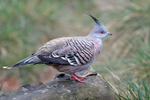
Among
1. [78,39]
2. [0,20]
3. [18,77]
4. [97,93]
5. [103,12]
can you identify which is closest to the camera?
[97,93]

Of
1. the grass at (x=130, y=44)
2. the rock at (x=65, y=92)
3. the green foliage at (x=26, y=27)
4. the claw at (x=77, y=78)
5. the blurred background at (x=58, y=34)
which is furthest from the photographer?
the green foliage at (x=26, y=27)

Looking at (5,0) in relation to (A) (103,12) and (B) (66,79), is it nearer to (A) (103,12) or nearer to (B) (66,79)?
(A) (103,12)

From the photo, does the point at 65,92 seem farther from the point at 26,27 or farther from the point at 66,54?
the point at 26,27

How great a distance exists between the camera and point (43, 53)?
11.9 ft

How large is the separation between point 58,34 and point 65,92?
153 inches

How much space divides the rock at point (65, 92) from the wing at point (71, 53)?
0.86ft

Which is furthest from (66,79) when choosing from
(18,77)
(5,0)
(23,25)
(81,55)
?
(5,0)

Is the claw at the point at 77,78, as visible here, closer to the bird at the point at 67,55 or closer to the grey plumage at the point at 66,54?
the bird at the point at 67,55

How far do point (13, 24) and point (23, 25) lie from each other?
0.71 feet

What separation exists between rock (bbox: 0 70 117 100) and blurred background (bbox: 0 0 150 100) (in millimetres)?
1745

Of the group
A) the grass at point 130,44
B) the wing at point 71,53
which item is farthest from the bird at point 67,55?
the grass at point 130,44

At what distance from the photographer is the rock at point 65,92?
134 inches

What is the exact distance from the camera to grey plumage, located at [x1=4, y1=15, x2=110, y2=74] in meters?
3.63

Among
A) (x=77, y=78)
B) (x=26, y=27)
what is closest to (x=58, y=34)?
(x=26, y=27)
